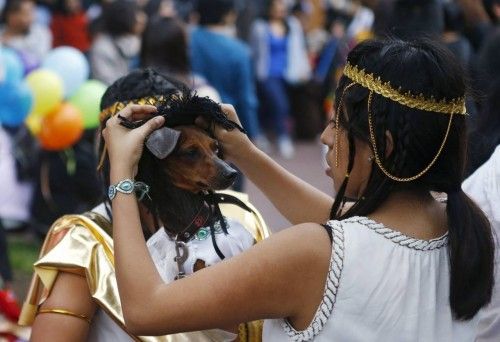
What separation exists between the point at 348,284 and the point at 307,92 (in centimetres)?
1032

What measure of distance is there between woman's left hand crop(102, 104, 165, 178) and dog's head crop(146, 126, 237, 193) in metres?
0.09

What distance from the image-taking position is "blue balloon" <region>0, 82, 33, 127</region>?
5697 mm

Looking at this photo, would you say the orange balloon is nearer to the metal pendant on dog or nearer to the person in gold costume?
the person in gold costume

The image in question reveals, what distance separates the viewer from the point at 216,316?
1898 millimetres

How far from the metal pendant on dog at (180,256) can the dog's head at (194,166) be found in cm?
13

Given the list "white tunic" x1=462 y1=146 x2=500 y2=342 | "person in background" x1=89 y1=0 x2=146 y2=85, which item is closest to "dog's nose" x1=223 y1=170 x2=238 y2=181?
"white tunic" x1=462 y1=146 x2=500 y2=342

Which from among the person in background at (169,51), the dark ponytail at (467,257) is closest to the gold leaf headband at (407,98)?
the dark ponytail at (467,257)

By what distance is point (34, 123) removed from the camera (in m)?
6.41

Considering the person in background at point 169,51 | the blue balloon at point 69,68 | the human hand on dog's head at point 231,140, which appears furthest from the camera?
the blue balloon at point 69,68

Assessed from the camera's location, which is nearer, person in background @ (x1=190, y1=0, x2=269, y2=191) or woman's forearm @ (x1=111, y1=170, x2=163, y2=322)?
woman's forearm @ (x1=111, y1=170, x2=163, y2=322)

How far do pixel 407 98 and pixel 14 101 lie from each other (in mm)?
4182

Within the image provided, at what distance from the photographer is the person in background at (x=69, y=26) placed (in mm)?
10367

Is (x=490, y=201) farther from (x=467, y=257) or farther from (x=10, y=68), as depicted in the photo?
(x=10, y=68)

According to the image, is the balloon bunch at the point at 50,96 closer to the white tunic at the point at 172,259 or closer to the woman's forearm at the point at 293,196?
the woman's forearm at the point at 293,196
